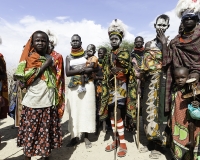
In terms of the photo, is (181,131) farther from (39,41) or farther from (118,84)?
(39,41)

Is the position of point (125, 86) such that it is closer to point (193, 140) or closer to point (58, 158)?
point (193, 140)

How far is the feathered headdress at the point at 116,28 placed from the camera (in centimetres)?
407

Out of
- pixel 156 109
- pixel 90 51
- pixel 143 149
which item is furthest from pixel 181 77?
pixel 90 51

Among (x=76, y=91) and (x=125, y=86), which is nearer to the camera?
(x=125, y=86)

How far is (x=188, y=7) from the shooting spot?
3.45 meters

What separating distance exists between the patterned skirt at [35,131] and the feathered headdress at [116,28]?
1871 mm

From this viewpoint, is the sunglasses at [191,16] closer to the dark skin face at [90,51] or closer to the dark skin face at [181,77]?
the dark skin face at [181,77]

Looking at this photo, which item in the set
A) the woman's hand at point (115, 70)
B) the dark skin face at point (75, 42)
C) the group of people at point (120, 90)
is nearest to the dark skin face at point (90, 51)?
the group of people at point (120, 90)

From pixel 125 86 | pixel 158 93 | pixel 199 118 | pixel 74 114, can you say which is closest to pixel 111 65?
pixel 125 86

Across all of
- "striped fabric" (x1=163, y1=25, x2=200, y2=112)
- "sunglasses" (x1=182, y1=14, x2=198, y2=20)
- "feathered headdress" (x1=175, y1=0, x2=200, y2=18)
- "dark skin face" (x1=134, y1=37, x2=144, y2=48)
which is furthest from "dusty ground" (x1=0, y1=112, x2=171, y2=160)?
"dark skin face" (x1=134, y1=37, x2=144, y2=48)

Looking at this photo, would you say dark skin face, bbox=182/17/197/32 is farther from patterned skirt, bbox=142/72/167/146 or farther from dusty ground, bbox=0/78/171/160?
dusty ground, bbox=0/78/171/160

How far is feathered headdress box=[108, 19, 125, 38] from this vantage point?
4.07m

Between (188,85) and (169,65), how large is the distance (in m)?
0.57

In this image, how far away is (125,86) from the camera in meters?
4.09
